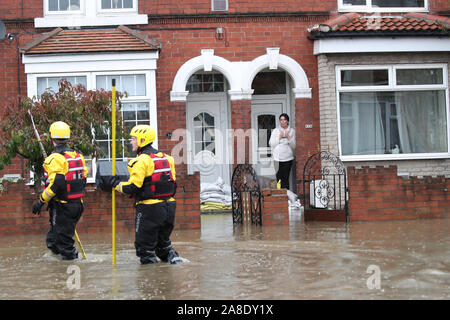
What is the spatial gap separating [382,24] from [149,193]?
371 inches

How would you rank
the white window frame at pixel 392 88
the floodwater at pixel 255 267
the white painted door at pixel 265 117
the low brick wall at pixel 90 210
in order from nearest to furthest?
1. the floodwater at pixel 255 267
2. the low brick wall at pixel 90 210
3. the white window frame at pixel 392 88
4. the white painted door at pixel 265 117

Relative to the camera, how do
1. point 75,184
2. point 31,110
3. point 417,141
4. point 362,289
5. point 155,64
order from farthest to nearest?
point 417,141 < point 155,64 < point 31,110 < point 75,184 < point 362,289

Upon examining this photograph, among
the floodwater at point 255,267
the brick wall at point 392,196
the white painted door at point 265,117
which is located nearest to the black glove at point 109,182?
the floodwater at point 255,267

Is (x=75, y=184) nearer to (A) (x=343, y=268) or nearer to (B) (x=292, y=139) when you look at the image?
(A) (x=343, y=268)

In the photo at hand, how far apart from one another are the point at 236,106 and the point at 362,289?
33.2 ft

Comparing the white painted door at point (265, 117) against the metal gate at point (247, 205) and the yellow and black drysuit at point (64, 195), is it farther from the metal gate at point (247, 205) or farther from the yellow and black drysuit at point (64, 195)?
the yellow and black drysuit at point (64, 195)

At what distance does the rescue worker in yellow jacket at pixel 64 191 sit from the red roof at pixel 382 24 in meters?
8.10

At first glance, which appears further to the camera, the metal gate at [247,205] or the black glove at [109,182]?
the metal gate at [247,205]

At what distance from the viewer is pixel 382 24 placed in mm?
16391

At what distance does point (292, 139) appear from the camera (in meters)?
16.9

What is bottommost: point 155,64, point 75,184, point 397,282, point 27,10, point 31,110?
point 397,282

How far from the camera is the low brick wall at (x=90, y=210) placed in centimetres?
1253

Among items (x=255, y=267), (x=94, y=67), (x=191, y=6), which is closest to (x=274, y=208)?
(x=255, y=267)

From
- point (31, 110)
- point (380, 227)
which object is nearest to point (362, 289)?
point (380, 227)
